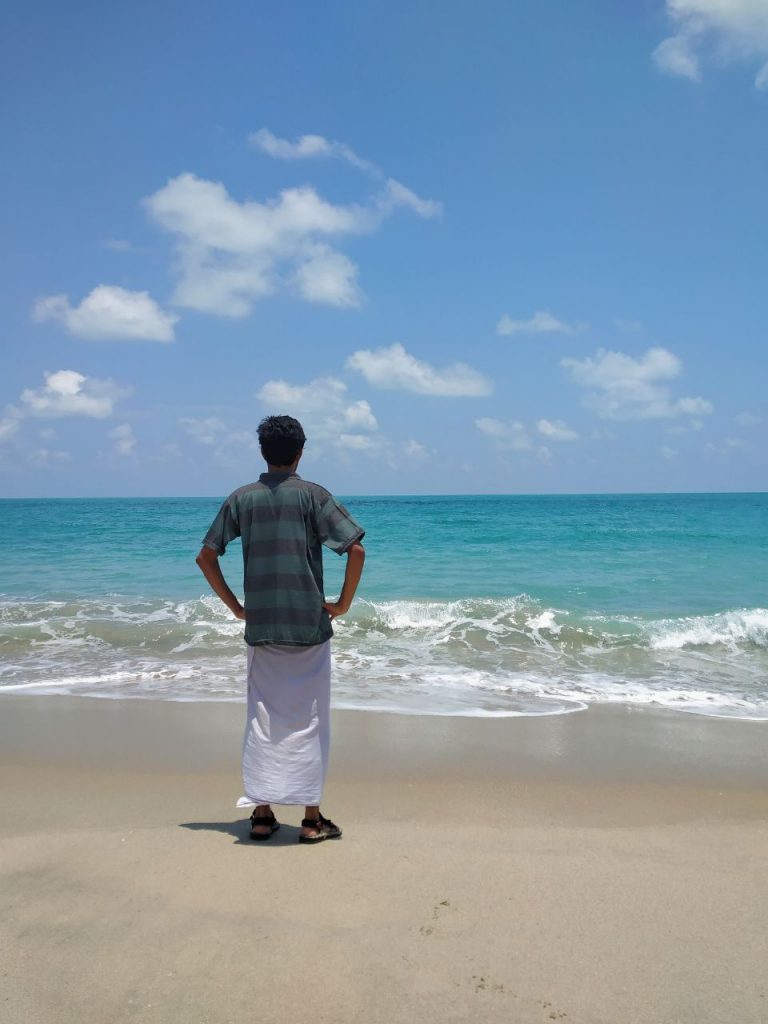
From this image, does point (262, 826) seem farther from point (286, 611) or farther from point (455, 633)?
point (455, 633)

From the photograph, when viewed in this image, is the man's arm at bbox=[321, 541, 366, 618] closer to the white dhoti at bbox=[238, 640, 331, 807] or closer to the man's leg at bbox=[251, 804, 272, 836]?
the white dhoti at bbox=[238, 640, 331, 807]

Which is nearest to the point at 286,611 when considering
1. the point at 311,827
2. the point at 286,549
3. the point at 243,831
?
the point at 286,549


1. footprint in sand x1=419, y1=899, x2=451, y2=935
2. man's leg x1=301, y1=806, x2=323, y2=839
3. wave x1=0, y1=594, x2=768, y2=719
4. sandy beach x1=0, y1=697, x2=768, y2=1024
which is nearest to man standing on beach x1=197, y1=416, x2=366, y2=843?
man's leg x1=301, y1=806, x2=323, y2=839

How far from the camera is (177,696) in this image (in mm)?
6793

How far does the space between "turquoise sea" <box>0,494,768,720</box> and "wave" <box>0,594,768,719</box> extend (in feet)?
0.10

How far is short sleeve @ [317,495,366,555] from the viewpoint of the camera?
132 inches

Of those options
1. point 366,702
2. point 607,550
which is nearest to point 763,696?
point 366,702

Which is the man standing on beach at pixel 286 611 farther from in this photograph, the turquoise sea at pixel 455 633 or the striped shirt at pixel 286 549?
the turquoise sea at pixel 455 633

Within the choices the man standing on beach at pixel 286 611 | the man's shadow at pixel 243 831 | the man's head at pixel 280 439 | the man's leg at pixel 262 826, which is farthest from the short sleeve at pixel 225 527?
the man's shadow at pixel 243 831

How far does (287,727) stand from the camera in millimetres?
3480

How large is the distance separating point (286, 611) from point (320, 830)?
109cm

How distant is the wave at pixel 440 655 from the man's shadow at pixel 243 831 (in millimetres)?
2647

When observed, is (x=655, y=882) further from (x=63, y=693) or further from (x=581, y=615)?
(x=581, y=615)

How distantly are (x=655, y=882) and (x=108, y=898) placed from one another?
2.24 metres
